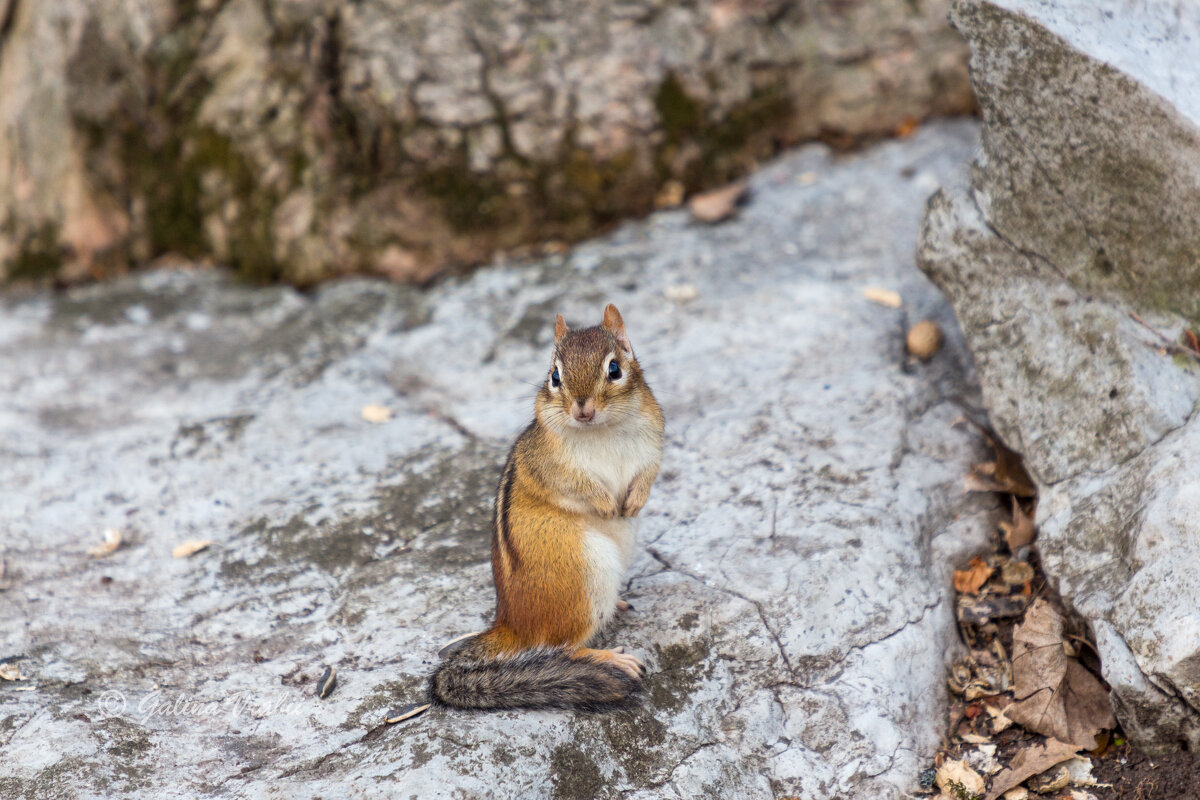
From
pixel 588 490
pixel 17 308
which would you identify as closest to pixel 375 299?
pixel 17 308

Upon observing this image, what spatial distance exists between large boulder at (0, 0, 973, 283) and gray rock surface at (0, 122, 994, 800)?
0.80ft

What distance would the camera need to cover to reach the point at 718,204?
17.5 feet

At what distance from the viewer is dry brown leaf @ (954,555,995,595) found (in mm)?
3461

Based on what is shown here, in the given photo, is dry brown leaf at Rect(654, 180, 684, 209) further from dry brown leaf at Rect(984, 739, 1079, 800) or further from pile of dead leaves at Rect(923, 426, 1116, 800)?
dry brown leaf at Rect(984, 739, 1079, 800)

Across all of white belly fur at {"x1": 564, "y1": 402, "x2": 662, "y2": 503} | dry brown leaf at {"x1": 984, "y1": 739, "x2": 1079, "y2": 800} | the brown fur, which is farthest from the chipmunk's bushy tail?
dry brown leaf at {"x1": 984, "y1": 739, "x2": 1079, "y2": 800}

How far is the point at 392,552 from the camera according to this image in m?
3.59

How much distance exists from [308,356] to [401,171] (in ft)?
3.52

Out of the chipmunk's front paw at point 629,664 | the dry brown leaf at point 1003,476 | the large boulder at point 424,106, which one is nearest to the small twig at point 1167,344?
the dry brown leaf at point 1003,476

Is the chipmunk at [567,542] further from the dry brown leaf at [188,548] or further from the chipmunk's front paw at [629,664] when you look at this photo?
the dry brown leaf at [188,548]

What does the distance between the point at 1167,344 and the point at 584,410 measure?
1.78 m

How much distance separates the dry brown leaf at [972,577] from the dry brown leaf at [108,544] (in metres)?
2.89

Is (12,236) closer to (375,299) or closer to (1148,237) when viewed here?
(375,299)

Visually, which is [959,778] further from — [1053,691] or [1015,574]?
[1015,574]

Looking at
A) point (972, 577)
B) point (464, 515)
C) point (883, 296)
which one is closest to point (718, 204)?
point (883, 296)
